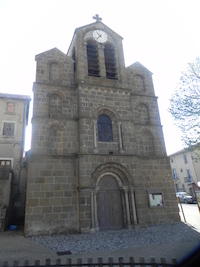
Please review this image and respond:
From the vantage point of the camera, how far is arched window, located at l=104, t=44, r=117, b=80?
1639cm

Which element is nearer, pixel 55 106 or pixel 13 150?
pixel 55 106

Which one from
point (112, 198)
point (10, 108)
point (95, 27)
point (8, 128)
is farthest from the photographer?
point (10, 108)

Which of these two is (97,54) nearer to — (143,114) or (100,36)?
(100,36)

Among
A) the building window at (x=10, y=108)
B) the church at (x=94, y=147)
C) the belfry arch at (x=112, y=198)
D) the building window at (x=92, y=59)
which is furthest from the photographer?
the building window at (x=10, y=108)

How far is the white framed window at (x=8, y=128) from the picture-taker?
19297 millimetres

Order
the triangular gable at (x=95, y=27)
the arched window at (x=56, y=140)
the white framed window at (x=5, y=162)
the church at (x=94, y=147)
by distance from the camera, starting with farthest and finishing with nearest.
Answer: the white framed window at (x=5, y=162), the triangular gable at (x=95, y=27), the arched window at (x=56, y=140), the church at (x=94, y=147)

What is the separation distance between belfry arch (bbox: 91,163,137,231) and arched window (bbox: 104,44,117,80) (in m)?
7.66

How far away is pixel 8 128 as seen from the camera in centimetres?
1952

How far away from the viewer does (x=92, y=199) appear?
39.2 ft

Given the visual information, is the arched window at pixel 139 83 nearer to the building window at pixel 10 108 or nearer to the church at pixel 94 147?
the church at pixel 94 147

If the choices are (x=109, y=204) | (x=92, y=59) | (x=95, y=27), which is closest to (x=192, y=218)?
(x=109, y=204)

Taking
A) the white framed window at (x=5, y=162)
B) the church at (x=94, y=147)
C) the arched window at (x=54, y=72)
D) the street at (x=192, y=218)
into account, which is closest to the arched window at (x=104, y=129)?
the church at (x=94, y=147)

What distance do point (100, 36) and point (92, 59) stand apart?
8.32 ft

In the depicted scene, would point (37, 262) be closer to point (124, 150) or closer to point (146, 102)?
point (124, 150)
